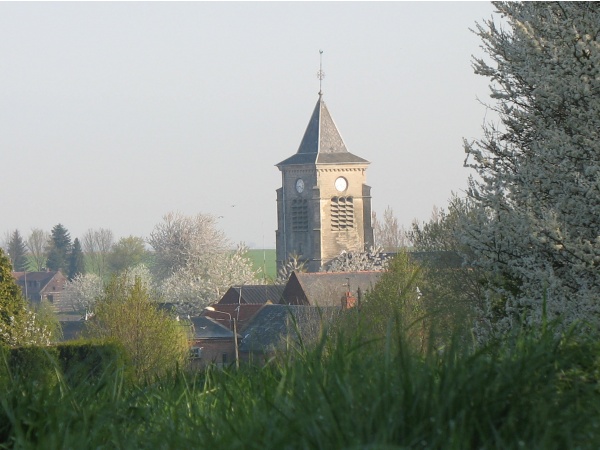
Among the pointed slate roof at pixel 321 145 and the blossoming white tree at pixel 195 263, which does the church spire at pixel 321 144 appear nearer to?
the pointed slate roof at pixel 321 145

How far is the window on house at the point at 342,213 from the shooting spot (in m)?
108

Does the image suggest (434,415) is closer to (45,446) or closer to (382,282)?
(45,446)

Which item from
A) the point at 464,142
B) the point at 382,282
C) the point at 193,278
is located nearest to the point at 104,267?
the point at 193,278

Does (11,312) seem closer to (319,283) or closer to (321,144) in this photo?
(319,283)

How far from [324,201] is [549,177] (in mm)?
95052

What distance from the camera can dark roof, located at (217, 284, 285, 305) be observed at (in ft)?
247

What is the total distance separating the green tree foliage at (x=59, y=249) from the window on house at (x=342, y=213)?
2342 inches

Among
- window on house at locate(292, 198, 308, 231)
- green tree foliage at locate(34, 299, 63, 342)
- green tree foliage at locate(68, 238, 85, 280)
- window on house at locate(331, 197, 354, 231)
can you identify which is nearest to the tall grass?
green tree foliage at locate(34, 299, 63, 342)

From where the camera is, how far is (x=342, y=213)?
108 metres

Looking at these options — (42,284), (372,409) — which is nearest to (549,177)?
(372,409)

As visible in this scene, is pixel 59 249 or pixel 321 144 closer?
pixel 321 144

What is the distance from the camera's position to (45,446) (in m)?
3.40

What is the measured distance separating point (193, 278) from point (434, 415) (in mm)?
86254

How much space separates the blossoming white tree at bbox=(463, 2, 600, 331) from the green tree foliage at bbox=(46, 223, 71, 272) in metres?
144
